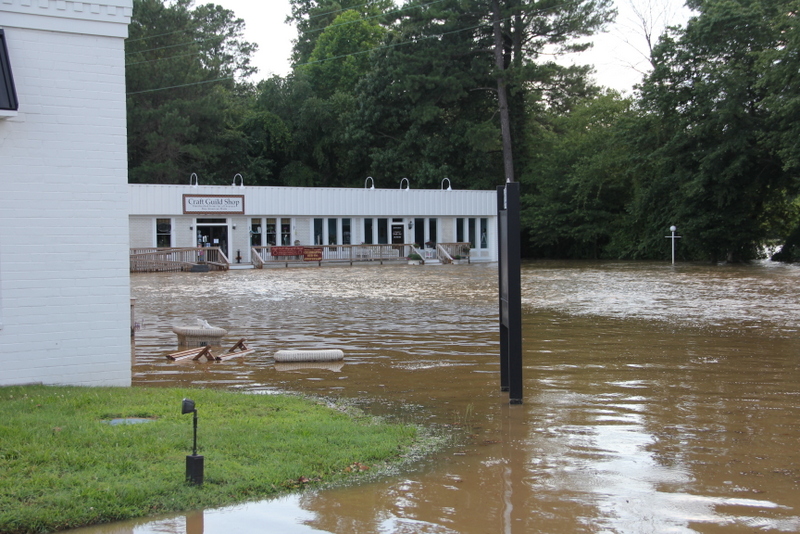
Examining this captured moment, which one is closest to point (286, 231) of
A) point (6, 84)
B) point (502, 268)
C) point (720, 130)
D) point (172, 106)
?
point (172, 106)

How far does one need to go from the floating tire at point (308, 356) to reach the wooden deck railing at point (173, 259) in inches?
1168

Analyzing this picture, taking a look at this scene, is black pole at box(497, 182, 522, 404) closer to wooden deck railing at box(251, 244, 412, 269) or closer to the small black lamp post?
the small black lamp post

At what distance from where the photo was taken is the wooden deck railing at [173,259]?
41.1 metres

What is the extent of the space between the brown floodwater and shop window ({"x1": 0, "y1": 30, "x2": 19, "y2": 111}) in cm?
411

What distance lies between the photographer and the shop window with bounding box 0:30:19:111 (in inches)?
361

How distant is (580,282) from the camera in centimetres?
3139

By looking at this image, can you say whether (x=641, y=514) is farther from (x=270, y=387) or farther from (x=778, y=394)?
(x=270, y=387)

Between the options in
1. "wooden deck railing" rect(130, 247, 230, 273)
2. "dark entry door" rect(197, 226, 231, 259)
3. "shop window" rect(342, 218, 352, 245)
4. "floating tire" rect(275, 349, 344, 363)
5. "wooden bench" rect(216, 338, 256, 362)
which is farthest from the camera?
"shop window" rect(342, 218, 352, 245)

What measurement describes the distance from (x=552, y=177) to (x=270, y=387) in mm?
48754

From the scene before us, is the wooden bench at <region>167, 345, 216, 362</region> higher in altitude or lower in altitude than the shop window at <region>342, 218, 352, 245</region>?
lower

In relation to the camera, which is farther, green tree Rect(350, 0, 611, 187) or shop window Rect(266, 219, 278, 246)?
green tree Rect(350, 0, 611, 187)

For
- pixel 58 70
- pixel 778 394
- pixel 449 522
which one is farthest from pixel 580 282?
pixel 449 522

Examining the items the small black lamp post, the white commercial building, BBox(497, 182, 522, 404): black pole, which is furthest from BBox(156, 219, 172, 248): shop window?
the small black lamp post

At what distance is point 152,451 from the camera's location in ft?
22.6
